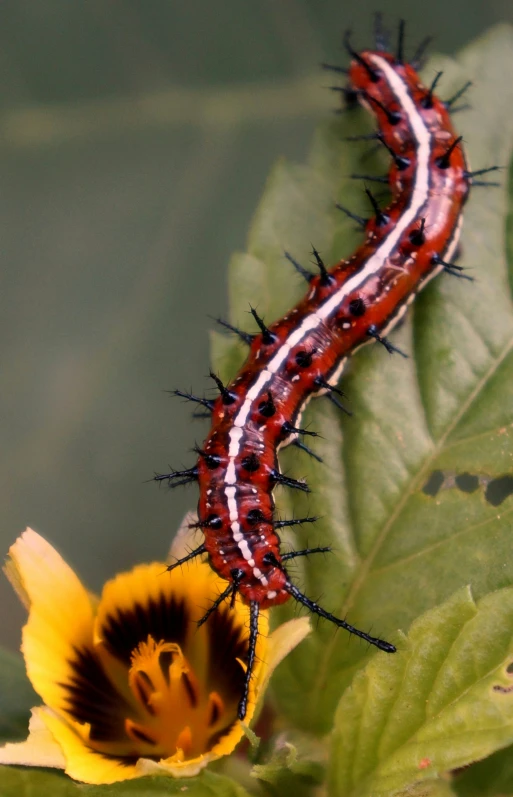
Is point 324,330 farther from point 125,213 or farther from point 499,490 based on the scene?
point 125,213

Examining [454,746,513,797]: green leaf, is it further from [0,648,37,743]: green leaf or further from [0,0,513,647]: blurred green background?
[0,0,513,647]: blurred green background

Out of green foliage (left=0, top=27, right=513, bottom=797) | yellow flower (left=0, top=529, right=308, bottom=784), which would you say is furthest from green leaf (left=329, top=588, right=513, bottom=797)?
yellow flower (left=0, top=529, right=308, bottom=784)

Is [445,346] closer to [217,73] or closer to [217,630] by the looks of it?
[217,630]

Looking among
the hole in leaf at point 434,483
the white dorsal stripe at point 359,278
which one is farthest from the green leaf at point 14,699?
the hole in leaf at point 434,483

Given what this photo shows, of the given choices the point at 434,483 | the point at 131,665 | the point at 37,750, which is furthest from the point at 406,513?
the point at 37,750

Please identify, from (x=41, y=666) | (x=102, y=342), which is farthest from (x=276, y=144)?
(x=41, y=666)

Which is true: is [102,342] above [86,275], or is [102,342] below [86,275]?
below

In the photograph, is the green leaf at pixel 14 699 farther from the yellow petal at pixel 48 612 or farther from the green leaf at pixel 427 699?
the green leaf at pixel 427 699
